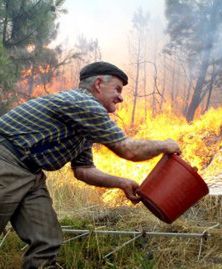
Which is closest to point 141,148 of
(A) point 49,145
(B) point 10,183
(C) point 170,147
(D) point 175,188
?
(C) point 170,147

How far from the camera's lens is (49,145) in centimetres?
288

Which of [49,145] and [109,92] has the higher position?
[109,92]

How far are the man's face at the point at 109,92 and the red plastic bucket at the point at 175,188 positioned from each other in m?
0.53

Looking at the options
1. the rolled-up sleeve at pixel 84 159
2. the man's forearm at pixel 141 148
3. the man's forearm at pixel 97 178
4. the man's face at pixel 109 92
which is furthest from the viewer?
the rolled-up sleeve at pixel 84 159

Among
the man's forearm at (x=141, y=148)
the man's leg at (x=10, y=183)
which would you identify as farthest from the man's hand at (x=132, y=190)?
the man's leg at (x=10, y=183)

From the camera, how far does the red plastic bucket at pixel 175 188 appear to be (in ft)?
9.15

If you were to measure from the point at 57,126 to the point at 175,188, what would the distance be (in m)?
0.82

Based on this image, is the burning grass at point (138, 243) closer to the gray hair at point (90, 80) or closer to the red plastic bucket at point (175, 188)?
the red plastic bucket at point (175, 188)

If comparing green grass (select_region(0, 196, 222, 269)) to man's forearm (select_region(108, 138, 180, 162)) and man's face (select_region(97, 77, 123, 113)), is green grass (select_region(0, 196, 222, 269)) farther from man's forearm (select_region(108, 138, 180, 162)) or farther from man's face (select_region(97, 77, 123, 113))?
man's face (select_region(97, 77, 123, 113))

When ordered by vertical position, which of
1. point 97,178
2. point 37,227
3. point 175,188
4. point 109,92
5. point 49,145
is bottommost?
point 37,227

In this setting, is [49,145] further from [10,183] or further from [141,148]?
[141,148]

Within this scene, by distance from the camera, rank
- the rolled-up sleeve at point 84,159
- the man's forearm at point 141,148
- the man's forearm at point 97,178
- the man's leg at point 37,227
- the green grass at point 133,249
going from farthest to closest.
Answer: the green grass at point 133,249 → the rolled-up sleeve at point 84,159 → the man's forearm at point 97,178 → the man's leg at point 37,227 → the man's forearm at point 141,148

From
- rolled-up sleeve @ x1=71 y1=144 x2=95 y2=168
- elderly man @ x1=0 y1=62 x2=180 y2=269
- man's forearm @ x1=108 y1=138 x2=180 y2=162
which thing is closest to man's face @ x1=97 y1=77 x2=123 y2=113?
elderly man @ x1=0 y1=62 x2=180 y2=269

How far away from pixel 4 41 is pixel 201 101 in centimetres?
700
